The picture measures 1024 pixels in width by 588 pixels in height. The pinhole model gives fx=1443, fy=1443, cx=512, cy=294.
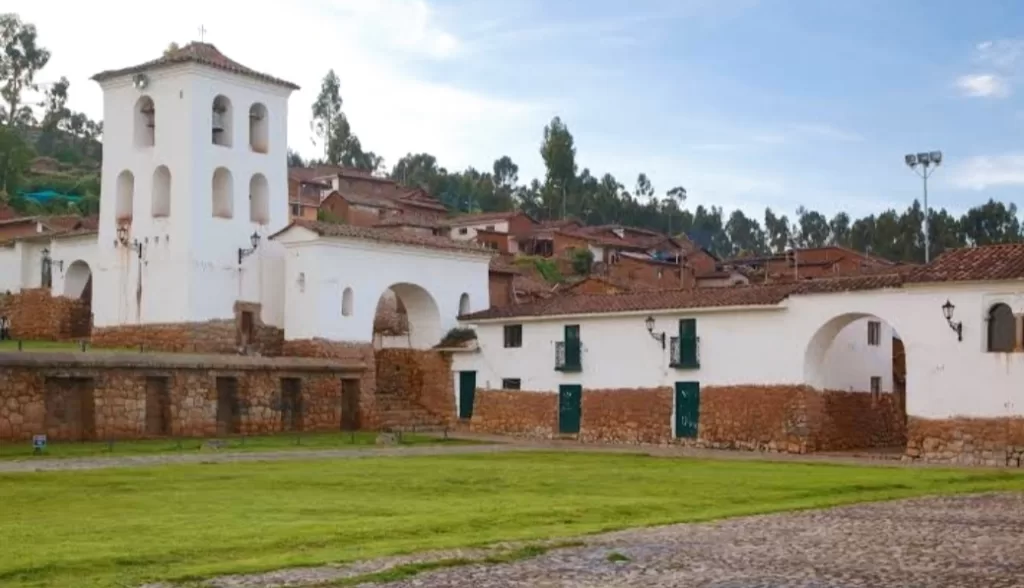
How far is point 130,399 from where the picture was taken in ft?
113

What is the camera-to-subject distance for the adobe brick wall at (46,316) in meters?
47.6

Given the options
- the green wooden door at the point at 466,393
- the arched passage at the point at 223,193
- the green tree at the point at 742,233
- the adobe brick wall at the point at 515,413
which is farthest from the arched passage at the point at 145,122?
the green tree at the point at 742,233

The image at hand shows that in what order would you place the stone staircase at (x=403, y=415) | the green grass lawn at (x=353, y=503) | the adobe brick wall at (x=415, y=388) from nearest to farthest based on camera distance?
the green grass lawn at (x=353, y=503) → the stone staircase at (x=403, y=415) → the adobe brick wall at (x=415, y=388)

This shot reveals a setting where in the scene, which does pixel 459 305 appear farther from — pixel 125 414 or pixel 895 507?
pixel 895 507

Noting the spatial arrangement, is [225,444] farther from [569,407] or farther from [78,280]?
[78,280]

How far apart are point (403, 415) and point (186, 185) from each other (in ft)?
30.4

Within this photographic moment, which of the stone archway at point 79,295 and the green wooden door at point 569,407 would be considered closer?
the green wooden door at point 569,407

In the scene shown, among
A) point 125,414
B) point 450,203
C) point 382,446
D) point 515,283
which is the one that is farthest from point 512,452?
point 450,203

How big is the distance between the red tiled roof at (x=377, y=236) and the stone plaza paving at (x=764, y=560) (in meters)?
26.4

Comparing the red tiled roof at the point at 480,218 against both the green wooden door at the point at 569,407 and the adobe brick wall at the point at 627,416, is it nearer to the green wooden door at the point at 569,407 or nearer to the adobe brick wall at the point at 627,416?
the green wooden door at the point at 569,407

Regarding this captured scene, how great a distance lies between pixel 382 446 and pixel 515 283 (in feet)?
82.4

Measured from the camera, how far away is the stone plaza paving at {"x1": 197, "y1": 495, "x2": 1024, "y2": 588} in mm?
11617

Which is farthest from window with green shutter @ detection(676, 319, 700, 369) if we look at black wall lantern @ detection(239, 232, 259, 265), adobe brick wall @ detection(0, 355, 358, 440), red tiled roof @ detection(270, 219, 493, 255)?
black wall lantern @ detection(239, 232, 259, 265)

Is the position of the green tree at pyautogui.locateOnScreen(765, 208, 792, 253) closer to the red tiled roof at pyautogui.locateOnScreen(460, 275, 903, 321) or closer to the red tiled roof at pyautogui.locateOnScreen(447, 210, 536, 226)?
the red tiled roof at pyautogui.locateOnScreen(447, 210, 536, 226)
